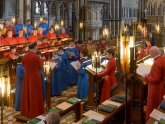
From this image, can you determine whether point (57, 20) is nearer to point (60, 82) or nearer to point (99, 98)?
point (60, 82)

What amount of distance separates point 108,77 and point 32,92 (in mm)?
2215

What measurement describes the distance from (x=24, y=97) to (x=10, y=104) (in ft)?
5.02

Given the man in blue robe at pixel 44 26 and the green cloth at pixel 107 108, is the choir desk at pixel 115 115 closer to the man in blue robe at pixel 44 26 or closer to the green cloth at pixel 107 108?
the green cloth at pixel 107 108

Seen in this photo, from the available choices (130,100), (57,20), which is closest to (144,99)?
(130,100)

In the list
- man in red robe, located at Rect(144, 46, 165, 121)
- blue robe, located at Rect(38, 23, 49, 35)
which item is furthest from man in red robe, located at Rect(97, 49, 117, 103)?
blue robe, located at Rect(38, 23, 49, 35)

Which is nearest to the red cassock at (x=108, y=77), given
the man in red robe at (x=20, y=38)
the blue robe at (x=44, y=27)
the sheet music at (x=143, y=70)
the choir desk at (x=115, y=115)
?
the sheet music at (x=143, y=70)

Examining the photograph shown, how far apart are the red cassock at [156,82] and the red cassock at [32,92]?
2.93 metres

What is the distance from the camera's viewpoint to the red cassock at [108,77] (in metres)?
9.29

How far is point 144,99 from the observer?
9195 mm

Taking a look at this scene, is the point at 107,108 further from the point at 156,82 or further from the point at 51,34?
the point at 51,34

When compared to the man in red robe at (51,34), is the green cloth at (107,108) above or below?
below

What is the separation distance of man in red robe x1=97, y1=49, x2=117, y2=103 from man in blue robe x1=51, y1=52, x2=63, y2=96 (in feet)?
8.15

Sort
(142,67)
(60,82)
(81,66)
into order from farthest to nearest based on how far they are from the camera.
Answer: (60,82), (81,66), (142,67)

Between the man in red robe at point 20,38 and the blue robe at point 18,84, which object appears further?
the man in red robe at point 20,38
